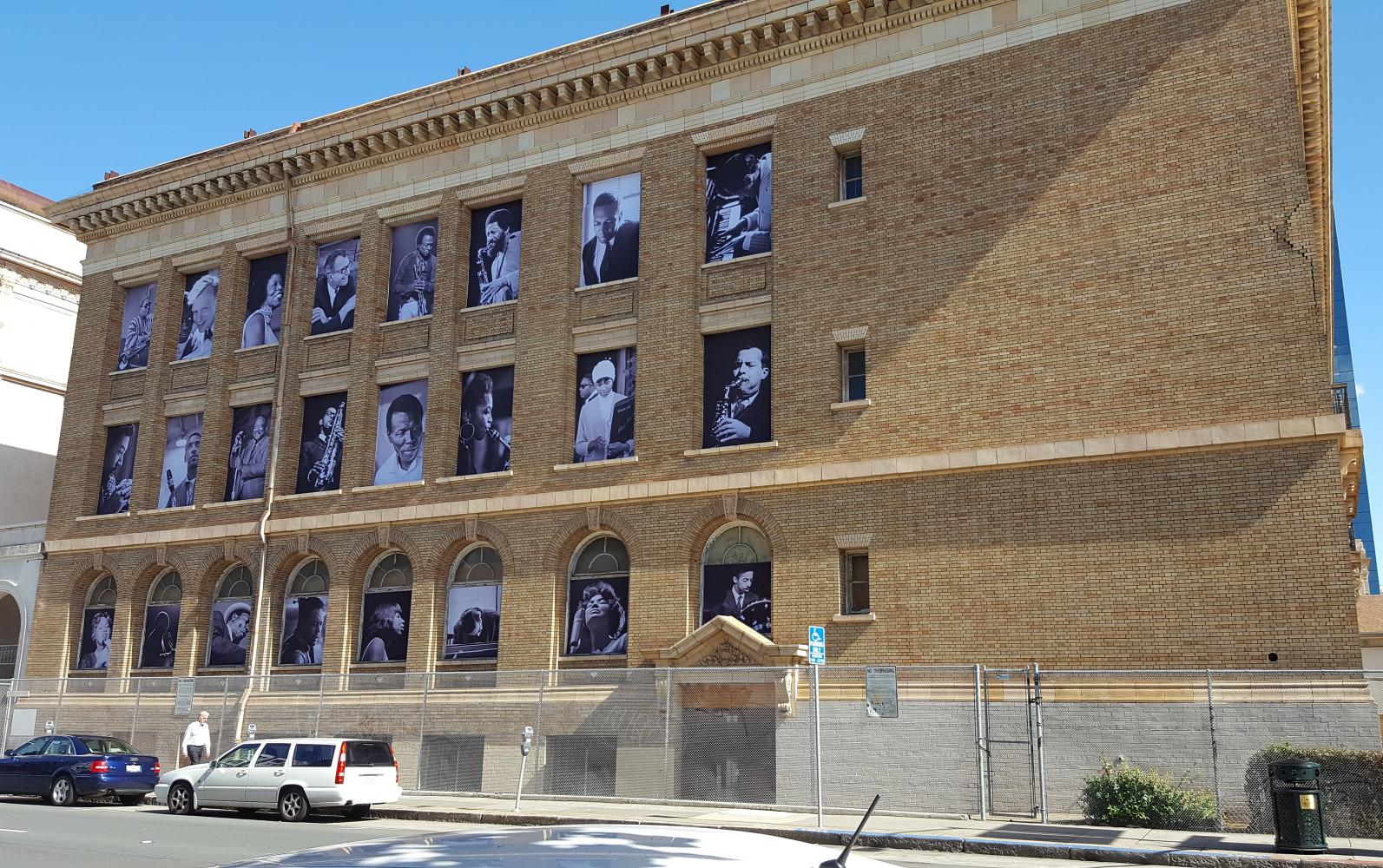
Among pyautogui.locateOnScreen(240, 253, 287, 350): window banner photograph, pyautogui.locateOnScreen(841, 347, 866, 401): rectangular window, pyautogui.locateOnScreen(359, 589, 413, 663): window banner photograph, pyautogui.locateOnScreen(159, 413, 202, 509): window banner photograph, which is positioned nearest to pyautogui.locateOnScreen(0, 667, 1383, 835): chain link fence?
pyautogui.locateOnScreen(359, 589, 413, 663): window banner photograph

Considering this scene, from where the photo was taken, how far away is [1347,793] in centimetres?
1716

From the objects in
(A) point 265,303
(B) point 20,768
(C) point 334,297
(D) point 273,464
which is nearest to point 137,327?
(A) point 265,303

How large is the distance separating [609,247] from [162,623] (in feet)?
53.5

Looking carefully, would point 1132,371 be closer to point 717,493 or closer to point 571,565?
point 717,493

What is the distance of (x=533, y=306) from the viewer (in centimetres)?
2992

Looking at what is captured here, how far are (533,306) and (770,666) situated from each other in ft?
36.5

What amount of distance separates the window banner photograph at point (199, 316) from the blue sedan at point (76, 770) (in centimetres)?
1324

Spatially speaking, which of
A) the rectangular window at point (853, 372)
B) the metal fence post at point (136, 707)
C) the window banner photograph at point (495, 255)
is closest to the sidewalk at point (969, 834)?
the rectangular window at point (853, 372)

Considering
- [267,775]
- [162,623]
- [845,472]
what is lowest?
[267,775]

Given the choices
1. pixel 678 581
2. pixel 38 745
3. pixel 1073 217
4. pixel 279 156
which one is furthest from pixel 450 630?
pixel 1073 217

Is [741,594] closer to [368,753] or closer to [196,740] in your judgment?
[368,753]

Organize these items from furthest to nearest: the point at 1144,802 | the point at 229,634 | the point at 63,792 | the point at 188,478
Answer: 1. the point at 188,478
2. the point at 229,634
3. the point at 63,792
4. the point at 1144,802

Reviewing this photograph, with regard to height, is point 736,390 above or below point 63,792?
above

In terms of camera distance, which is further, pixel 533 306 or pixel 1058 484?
pixel 533 306
